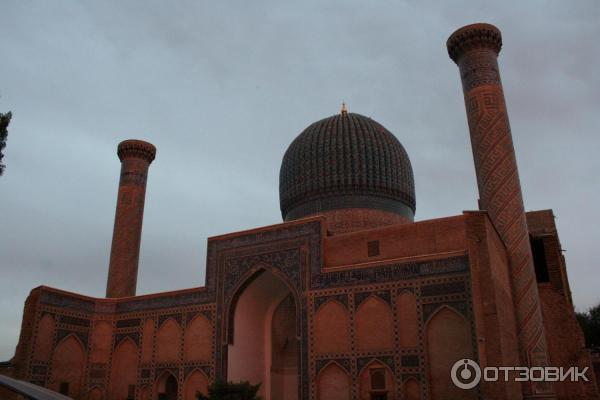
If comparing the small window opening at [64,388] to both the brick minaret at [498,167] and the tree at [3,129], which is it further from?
the brick minaret at [498,167]

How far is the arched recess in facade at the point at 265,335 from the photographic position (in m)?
10.7

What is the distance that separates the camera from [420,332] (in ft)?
27.9

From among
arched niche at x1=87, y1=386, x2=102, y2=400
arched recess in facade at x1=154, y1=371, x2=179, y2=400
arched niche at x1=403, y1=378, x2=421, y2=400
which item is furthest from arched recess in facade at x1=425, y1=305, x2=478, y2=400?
arched niche at x1=87, y1=386, x2=102, y2=400

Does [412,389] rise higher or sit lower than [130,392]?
lower

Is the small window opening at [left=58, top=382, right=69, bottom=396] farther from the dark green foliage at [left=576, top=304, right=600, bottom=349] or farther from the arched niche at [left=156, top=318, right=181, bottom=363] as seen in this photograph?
the dark green foliage at [left=576, top=304, right=600, bottom=349]

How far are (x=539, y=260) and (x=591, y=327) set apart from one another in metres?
9.51

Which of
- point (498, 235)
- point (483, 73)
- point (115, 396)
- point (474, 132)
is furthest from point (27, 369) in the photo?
point (483, 73)

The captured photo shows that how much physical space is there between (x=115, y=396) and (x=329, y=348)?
16.9ft

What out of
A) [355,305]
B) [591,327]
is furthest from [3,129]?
[591,327]

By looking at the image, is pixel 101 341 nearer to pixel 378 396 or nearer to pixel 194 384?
pixel 194 384

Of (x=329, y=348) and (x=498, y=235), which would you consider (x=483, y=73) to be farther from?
(x=329, y=348)

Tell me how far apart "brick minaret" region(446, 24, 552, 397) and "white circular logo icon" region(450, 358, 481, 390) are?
147 cm

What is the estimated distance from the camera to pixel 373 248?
32.1 feet

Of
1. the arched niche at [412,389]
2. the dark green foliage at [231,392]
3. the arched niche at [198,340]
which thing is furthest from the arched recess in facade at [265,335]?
the arched niche at [412,389]
